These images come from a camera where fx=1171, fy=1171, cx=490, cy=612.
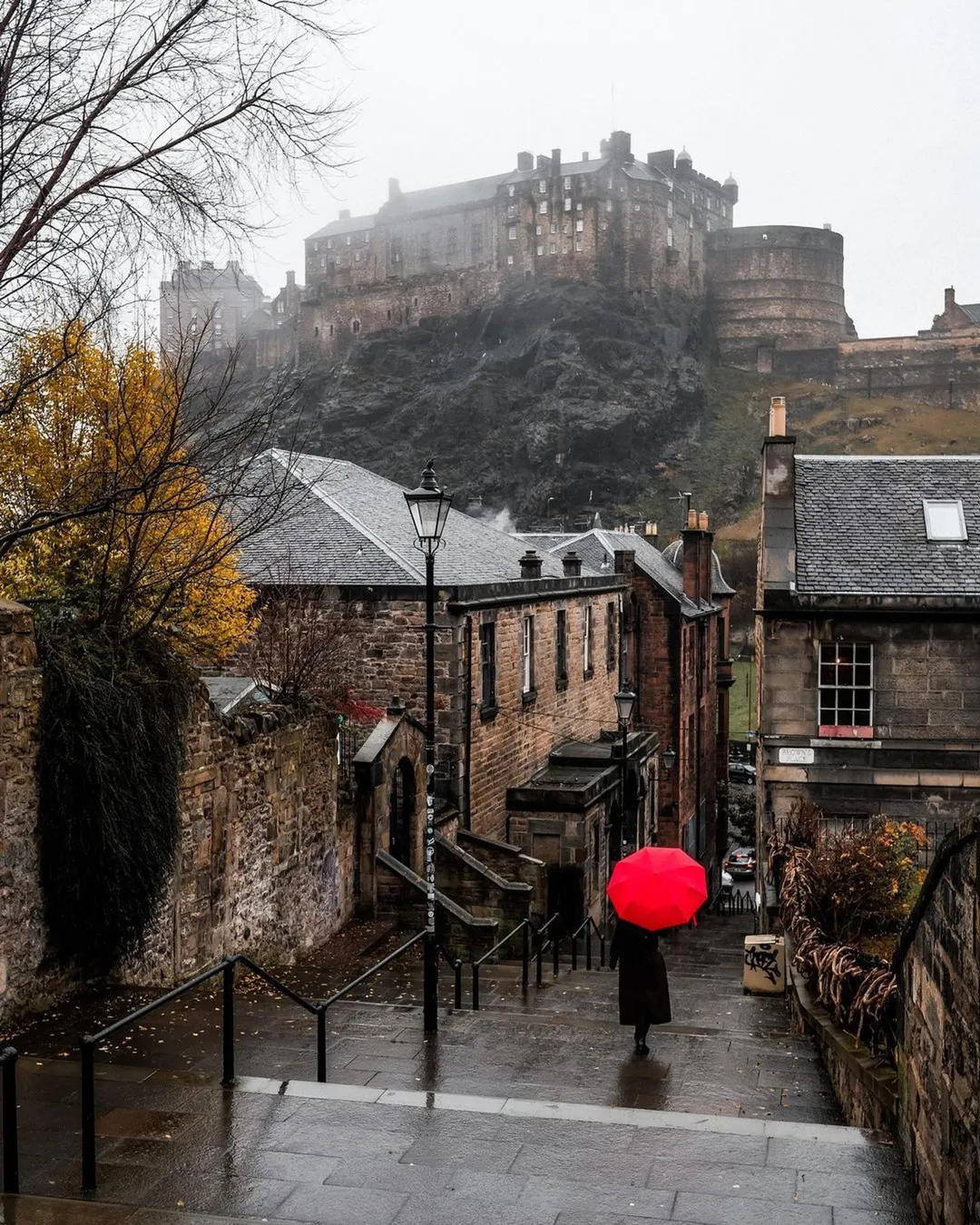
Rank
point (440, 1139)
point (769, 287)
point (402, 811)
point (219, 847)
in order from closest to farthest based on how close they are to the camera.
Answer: point (440, 1139) < point (219, 847) < point (402, 811) < point (769, 287)

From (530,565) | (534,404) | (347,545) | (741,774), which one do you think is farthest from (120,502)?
(534,404)

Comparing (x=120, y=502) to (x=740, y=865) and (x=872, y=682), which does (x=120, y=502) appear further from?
(x=740, y=865)

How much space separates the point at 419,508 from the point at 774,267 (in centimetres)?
9975

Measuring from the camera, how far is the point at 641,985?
892 cm

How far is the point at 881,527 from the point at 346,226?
93.1m

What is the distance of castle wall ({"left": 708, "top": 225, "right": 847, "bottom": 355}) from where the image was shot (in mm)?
102188

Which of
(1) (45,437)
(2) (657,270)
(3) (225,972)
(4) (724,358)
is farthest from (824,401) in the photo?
(3) (225,972)

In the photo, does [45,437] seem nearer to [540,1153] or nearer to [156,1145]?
[156,1145]

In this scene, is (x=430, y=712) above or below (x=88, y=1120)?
above

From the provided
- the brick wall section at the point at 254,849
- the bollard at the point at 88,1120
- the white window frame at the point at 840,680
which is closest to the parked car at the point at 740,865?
the white window frame at the point at 840,680

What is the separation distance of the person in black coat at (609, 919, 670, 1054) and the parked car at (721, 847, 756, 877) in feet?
98.2

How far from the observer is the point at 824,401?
98375mm

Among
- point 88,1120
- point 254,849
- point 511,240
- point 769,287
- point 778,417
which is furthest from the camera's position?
point 769,287

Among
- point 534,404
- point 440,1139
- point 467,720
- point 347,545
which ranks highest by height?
point 534,404
